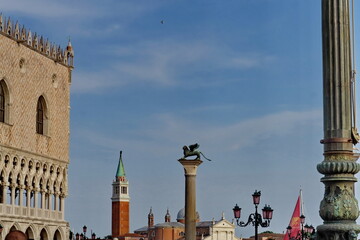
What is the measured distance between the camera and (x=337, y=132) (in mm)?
6684

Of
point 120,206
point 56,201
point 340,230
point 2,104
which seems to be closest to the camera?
point 340,230

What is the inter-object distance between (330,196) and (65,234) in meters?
35.6

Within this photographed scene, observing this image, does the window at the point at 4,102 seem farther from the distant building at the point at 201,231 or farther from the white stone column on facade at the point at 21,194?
the distant building at the point at 201,231

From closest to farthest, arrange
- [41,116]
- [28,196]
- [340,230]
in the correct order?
[340,230] → [28,196] → [41,116]

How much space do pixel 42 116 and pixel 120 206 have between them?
71.9 metres

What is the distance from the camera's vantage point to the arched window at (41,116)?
39.1 metres

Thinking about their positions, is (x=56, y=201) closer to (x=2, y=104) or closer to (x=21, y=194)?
(x=21, y=194)

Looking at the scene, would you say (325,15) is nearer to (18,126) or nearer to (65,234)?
(18,126)

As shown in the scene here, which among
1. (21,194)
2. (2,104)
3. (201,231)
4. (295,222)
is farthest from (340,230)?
(201,231)

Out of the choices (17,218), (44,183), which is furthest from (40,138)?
(17,218)

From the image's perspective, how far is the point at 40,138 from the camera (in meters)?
38.6

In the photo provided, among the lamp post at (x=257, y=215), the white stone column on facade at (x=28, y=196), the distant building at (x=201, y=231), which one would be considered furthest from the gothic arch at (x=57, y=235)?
the distant building at (x=201, y=231)

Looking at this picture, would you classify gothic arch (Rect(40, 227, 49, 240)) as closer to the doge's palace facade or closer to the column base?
the doge's palace facade

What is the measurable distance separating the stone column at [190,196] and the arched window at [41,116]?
68.7 ft
